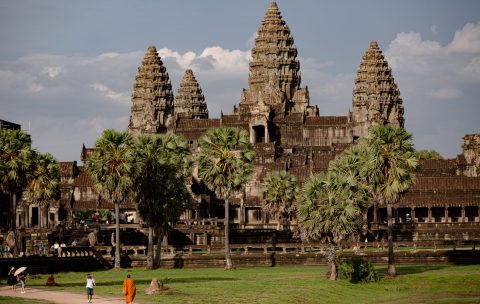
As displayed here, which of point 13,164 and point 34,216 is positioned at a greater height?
point 13,164

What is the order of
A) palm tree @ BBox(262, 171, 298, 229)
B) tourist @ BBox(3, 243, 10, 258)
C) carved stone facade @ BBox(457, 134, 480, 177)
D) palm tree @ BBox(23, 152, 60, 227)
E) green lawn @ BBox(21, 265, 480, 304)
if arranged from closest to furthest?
green lawn @ BBox(21, 265, 480, 304) → tourist @ BBox(3, 243, 10, 258) → palm tree @ BBox(23, 152, 60, 227) → palm tree @ BBox(262, 171, 298, 229) → carved stone facade @ BBox(457, 134, 480, 177)

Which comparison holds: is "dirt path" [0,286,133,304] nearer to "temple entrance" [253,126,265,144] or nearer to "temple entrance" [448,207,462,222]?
"temple entrance" [448,207,462,222]

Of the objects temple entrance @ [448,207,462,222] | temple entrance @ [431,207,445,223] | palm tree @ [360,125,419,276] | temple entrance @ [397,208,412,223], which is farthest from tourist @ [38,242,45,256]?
temple entrance @ [448,207,462,222]

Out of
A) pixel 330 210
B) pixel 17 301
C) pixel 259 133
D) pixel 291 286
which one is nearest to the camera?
pixel 17 301

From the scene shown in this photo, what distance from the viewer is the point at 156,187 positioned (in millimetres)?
105938

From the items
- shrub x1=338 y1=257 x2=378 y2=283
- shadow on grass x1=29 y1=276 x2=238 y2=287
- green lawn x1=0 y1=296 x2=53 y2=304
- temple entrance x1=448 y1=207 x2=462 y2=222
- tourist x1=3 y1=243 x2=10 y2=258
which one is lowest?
green lawn x1=0 y1=296 x2=53 y2=304

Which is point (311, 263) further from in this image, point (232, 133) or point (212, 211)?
point (212, 211)

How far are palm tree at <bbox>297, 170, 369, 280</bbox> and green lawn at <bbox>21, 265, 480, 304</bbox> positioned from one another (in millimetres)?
3156

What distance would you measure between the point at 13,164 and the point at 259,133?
92620 mm

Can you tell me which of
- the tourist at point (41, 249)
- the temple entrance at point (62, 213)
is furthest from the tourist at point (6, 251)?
the temple entrance at point (62, 213)

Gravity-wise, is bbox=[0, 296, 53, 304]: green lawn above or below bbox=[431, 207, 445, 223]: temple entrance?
below

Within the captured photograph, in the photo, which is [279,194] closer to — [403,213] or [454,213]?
[403,213]

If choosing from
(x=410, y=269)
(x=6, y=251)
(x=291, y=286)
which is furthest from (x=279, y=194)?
(x=291, y=286)

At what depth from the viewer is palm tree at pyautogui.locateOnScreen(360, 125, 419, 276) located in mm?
91500
